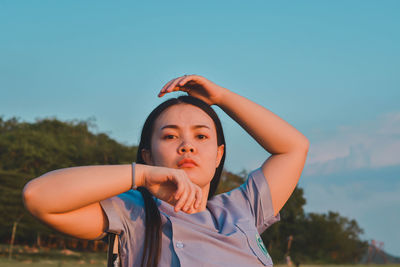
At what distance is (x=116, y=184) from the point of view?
1.75 m

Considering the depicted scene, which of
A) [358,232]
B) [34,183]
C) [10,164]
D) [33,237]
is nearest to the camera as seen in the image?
[34,183]

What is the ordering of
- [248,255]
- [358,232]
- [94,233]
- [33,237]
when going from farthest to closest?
[358,232]
[33,237]
[248,255]
[94,233]

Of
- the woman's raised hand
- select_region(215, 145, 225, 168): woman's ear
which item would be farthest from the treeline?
the woman's raised hand

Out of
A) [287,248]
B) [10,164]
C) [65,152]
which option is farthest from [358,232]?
[10,164]

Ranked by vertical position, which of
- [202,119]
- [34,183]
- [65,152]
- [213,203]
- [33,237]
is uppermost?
[65,152]

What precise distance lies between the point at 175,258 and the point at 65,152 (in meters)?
22.5

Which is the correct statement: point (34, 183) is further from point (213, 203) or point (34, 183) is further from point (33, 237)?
point (33, 237)

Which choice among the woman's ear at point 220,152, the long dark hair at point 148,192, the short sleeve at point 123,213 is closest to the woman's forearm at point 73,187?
the short sleeve at point 123,213

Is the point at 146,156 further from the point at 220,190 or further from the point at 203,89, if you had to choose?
the point at 220,190

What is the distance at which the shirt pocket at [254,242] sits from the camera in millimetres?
2127

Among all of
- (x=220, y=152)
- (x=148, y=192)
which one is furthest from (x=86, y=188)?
(x=220, y=152)

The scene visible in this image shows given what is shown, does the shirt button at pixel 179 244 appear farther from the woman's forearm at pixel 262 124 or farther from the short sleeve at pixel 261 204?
the woman's forearm at pixel 262 124

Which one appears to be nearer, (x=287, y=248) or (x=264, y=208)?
(x=264, y=208)

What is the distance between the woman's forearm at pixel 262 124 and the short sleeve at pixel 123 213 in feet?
2.39
